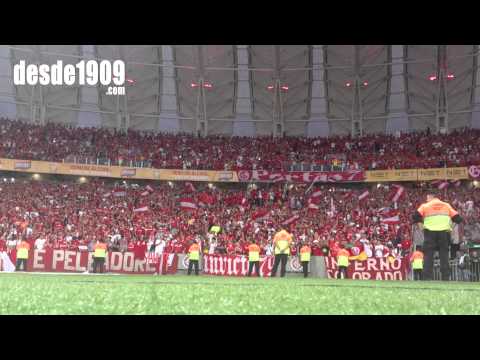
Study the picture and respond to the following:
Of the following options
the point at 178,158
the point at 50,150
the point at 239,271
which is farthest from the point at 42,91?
the point at 239,271

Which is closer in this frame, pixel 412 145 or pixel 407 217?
pixel 407 217

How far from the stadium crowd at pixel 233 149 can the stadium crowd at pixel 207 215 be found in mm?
1954

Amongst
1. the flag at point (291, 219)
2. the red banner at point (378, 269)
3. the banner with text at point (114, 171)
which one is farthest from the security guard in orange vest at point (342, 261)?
the banner with text at point (114, 171)

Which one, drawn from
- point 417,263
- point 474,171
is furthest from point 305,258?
point 474,171

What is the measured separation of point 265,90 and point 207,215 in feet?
55.9

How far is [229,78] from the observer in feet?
162

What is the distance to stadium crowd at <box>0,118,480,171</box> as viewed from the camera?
42.8 metres

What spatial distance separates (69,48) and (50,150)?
9554 mm

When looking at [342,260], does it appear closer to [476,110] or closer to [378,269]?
[378,269]

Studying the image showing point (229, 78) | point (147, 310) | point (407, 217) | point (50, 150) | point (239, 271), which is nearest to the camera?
point (147, 310)

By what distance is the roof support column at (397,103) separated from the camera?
4833 centimetres

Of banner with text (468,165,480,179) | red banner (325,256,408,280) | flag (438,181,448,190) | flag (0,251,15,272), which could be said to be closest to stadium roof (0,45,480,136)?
banner with text (468,165,480,179)

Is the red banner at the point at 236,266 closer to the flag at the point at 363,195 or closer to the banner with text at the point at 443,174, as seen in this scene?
the flag at the point at 363,195

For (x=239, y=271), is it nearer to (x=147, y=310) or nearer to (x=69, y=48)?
(x=147, y=310)
